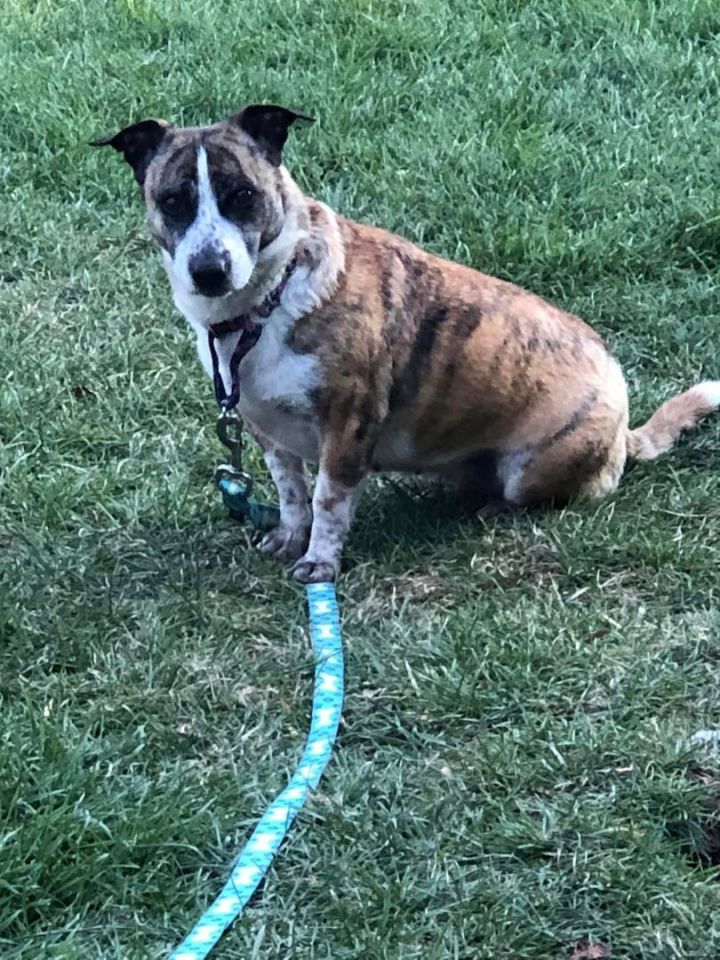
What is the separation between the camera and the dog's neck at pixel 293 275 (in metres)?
3.63

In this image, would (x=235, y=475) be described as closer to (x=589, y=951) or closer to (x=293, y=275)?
(x=293, y=275)

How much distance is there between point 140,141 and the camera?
12.0ft

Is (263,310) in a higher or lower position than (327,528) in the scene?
higher

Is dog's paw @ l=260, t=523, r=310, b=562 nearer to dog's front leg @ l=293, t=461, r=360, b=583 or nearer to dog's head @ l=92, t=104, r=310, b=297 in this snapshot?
dog's front leg @ l=293, t=461, r=360, b=583

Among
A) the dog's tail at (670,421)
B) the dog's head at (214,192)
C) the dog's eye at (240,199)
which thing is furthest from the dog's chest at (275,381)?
the dog's tail at (670,421)

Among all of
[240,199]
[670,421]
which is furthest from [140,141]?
[670,421]

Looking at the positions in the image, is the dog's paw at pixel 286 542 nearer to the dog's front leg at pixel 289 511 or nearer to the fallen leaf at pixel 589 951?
the dog's front leg at pixel 289 511

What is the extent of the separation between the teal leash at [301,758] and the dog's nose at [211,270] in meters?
0.49

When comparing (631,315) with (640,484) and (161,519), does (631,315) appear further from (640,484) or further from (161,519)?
(161,519)

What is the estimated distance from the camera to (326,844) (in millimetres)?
2912

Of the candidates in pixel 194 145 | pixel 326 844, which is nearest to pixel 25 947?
pixel 326 844

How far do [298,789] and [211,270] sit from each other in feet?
4.13

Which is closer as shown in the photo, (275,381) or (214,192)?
(214,192)

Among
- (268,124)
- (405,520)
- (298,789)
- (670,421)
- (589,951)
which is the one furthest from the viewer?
(670,421)
